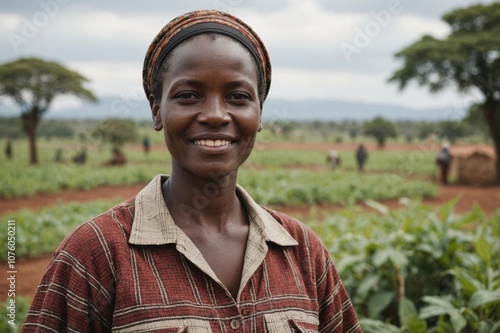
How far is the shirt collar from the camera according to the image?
1.24 m

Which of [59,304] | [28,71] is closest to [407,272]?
[59,304]

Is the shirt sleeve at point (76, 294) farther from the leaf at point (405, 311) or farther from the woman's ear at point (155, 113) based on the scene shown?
the leaf at point (405, 311)

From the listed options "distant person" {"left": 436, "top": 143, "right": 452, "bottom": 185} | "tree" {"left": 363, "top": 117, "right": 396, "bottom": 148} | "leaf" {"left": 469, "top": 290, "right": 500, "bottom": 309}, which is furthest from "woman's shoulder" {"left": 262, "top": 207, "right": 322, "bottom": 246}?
"tree" {"left": 363, "top": 117, "right": 396, "bottom": 148}

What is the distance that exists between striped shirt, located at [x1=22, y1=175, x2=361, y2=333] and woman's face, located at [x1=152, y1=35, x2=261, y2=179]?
0.20 metres

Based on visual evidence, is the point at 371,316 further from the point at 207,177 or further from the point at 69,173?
the point at 69,173

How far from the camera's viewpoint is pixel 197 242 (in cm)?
134

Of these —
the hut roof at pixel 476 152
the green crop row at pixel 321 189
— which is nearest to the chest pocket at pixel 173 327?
the green crop row at pixel 321 189

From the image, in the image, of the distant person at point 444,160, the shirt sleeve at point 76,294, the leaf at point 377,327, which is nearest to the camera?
the shirt sleeve at point 76,294

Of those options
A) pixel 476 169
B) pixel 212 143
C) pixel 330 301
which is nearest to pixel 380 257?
pixel 330 301

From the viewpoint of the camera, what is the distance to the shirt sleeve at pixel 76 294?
112cm

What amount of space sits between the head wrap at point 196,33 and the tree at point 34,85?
2200 cm

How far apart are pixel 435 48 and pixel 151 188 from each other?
16.3 meters

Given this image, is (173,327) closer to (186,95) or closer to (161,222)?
(161,222)

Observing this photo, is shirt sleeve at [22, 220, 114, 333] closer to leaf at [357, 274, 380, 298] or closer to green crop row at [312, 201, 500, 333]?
green crop row at [312, 201, 500, 333]
